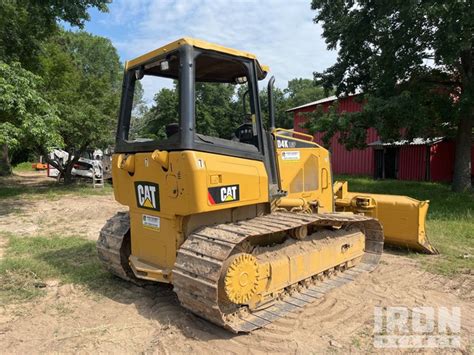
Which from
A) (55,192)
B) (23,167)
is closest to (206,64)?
(55,192)

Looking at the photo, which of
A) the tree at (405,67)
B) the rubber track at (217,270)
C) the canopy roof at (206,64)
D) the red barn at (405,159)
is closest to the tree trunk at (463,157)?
the tree at (405,67)

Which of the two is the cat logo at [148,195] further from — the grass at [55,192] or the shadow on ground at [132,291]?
the grass at [55,192]

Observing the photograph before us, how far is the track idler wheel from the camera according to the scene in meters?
3.84

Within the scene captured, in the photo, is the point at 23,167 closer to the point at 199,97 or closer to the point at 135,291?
the point at 135,291

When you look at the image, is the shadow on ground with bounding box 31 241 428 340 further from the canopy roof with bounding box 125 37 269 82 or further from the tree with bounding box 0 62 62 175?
the tree with bounding box 0 62 62 175

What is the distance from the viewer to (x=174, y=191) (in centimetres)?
404

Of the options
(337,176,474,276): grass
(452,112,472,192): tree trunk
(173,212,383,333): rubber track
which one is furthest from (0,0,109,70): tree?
(452,112,472,192): tree trunk

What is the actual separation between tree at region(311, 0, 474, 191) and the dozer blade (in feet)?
20.8

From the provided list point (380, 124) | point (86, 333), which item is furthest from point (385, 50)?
point (86, 333)

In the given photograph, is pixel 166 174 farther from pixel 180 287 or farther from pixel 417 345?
pixel 417 345

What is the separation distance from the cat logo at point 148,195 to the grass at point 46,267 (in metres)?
1.43

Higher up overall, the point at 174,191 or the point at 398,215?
the point at 174,191

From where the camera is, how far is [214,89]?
5926 millimetres

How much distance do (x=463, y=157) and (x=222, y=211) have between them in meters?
14.1
